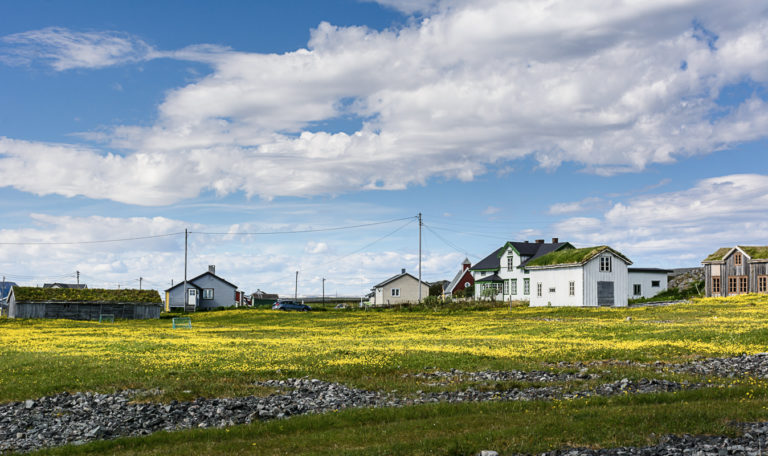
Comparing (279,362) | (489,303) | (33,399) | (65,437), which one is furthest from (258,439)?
(489,303)

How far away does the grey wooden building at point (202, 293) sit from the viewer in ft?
394

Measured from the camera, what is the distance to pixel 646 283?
9775 cm

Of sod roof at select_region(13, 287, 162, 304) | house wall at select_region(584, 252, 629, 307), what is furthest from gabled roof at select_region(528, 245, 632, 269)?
sod roof at select_region(13, 287, 162, 304)

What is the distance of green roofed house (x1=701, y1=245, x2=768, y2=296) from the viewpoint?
8600 cm

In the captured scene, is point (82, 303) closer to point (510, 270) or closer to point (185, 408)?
point (510, 270)

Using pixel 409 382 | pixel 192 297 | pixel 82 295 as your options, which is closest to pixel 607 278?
pixel 409 382

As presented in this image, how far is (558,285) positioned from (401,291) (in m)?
48.7

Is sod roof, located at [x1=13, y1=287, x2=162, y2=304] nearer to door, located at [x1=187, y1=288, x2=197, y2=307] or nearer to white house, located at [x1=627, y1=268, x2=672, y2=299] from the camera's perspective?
door, located at [x1=187, y1=288, x2=197, y2=307]

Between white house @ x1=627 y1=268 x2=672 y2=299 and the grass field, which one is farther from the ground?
white house @ x1=627 y1=268 x2=672 y2=299

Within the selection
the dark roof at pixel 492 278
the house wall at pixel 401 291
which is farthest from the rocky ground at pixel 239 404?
the house wall at pixel 401 291

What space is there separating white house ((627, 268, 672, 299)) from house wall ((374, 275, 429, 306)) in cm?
4219

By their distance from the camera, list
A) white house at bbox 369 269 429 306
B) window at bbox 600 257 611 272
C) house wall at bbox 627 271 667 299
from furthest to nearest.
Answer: white house at bbox 369 269 429 306 < house wall at bbox 627 271 667 299 < window at bbox 600 257 611 272

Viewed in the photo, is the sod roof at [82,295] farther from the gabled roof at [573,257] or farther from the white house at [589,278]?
the white house at [589,278]

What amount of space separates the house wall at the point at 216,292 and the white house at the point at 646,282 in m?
71.5
